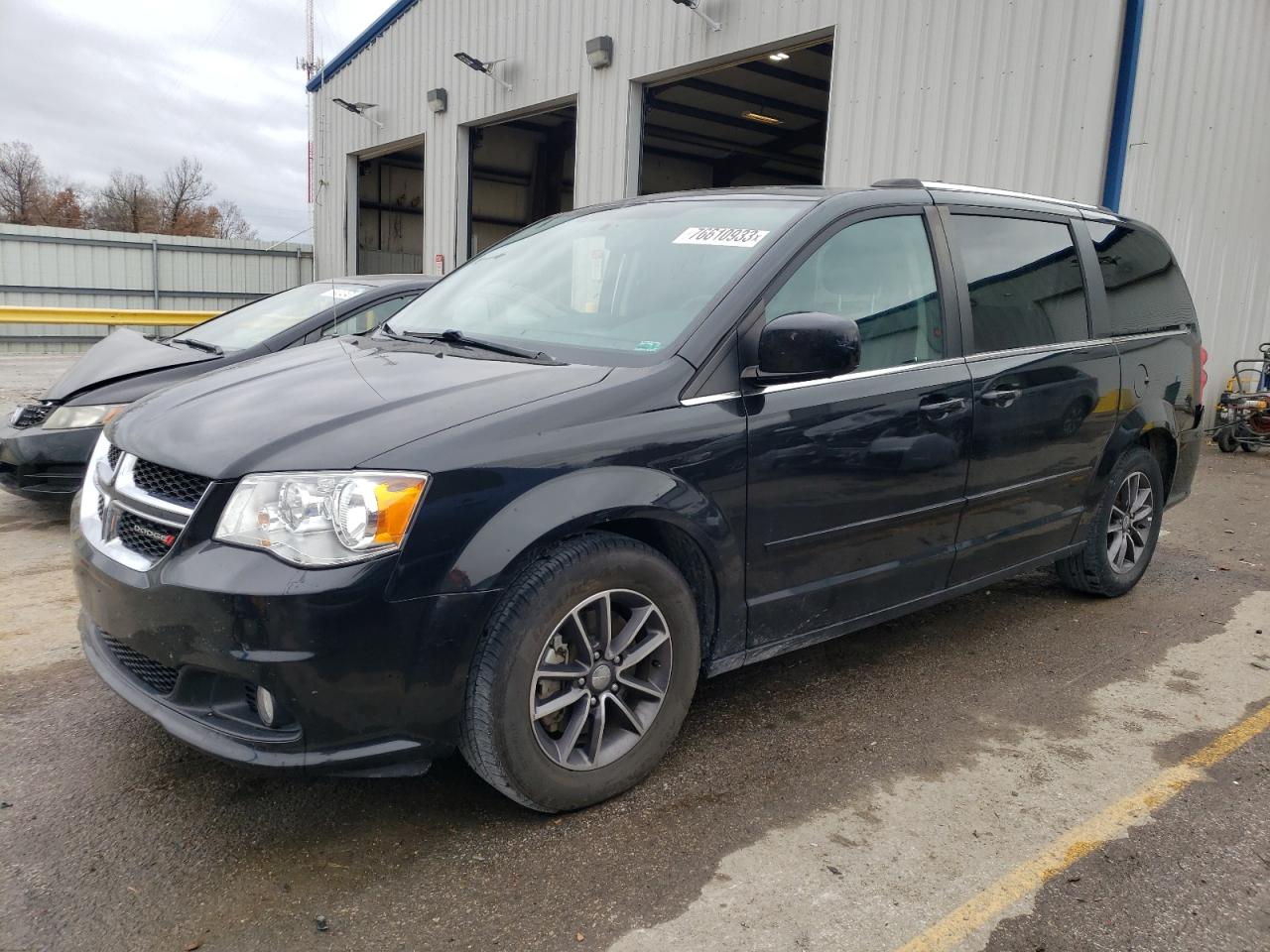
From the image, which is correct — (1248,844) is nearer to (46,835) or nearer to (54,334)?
(46,835)

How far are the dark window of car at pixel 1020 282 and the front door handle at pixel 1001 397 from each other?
6.4 inches

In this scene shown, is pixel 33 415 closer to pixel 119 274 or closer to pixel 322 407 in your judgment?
pixel 322 407

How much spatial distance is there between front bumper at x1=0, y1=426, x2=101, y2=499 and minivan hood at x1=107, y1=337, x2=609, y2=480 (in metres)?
2.55

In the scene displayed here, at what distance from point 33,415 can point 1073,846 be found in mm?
5426

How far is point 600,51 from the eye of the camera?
11820 millimetres

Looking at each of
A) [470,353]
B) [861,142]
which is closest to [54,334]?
[861,142]

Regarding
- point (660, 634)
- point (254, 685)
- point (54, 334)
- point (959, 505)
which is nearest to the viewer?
point (254, 685)

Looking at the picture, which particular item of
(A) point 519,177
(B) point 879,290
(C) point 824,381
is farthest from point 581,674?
(A) point 519,177

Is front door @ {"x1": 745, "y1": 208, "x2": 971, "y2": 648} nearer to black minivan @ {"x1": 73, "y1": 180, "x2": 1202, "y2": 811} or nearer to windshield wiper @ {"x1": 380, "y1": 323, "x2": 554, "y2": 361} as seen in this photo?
black minivan @ {"x1": 73, "y1": 180, "x2": 1202, "y2": 811}

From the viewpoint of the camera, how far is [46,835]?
247 centimetres

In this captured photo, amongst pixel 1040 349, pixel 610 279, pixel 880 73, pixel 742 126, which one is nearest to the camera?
pixel 610 279

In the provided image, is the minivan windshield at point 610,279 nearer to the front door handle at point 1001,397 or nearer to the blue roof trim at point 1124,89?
the front door handle at point 1001,397

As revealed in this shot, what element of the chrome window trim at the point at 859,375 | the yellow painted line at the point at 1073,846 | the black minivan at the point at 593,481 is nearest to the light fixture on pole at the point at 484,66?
the black minivan at the point at 593,481

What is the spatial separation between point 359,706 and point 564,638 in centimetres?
55
